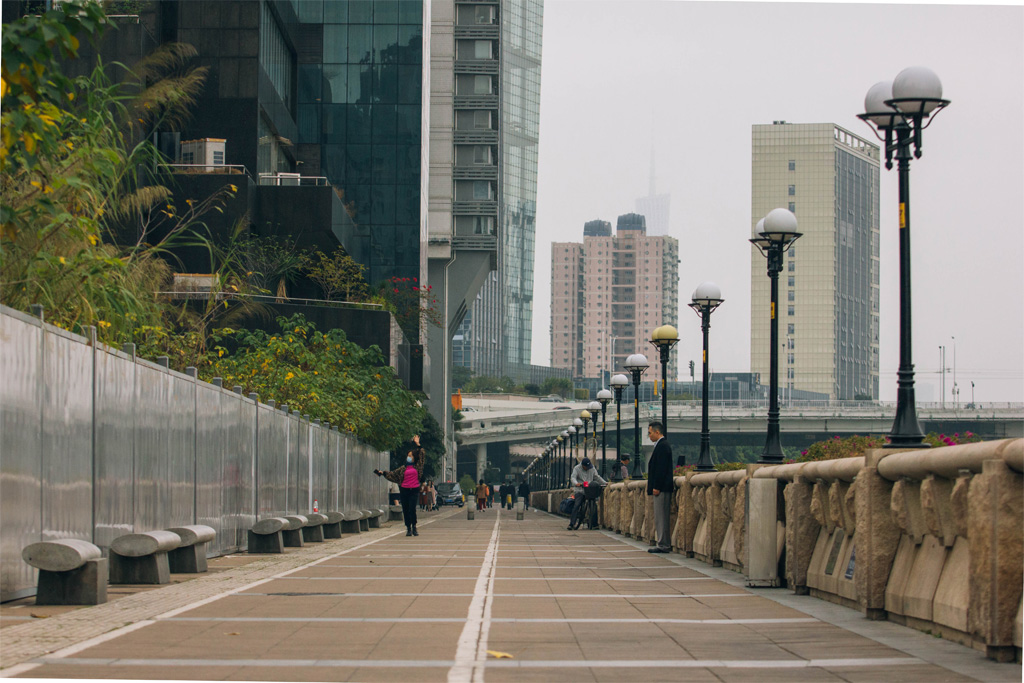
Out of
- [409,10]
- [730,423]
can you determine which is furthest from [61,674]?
[730,423]

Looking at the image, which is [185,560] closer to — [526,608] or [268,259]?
[526,608]

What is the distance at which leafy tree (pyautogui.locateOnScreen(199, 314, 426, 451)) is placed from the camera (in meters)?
32.2


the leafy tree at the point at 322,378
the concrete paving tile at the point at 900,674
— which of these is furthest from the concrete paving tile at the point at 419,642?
the leafy tree at the point at 322,378

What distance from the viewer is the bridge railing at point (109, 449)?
1020cm

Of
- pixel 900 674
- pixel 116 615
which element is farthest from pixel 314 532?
pixel 900 674

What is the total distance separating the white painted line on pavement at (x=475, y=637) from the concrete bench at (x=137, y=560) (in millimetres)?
3023

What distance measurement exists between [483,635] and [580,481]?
22.3 m

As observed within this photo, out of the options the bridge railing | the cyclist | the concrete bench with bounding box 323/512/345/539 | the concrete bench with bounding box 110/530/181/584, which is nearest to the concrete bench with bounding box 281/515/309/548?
the bridge railing

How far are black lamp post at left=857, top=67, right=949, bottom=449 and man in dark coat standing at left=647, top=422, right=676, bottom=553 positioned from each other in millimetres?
6437

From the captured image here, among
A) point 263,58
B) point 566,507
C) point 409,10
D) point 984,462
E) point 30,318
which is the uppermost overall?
point 409,10

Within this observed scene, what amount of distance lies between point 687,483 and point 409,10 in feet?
214

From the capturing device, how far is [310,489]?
27.3 m

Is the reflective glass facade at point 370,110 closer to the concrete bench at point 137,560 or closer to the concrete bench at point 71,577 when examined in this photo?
the concrete bench at point 137,560

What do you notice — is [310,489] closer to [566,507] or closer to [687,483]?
[566,507]
